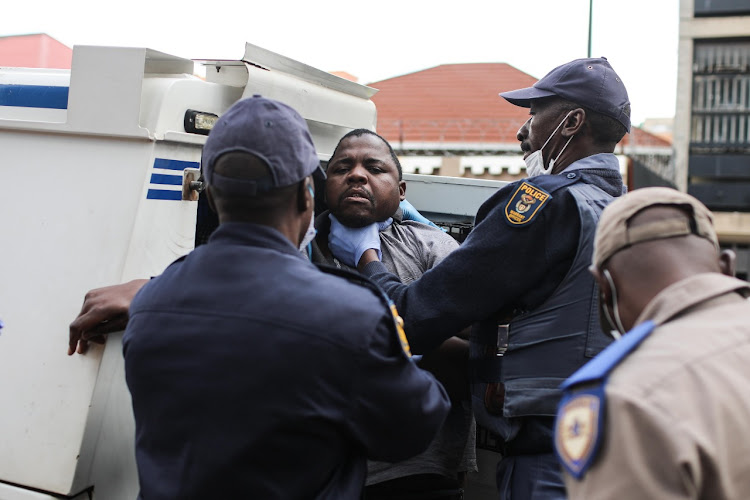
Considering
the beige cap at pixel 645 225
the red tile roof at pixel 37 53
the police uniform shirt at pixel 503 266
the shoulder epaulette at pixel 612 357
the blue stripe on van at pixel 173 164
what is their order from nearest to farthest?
the shoulder epaulette at pixel 612 357
the beige cap at pixel 645 225
the police uniform shirt at pixel 503 266
the blue stripe on van at pixel 173 164
the red tile roof at pixel 37 53

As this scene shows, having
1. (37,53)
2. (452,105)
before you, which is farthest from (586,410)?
(452,105)

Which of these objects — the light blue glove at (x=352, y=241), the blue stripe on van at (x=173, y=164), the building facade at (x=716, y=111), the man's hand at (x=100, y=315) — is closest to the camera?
the man's hand at (x=100, y=315)

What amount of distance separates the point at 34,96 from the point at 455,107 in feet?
73.5

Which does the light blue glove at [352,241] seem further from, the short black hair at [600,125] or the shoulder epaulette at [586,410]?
the shoulder epaulette at [586,410]

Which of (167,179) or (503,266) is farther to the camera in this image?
(167,179)

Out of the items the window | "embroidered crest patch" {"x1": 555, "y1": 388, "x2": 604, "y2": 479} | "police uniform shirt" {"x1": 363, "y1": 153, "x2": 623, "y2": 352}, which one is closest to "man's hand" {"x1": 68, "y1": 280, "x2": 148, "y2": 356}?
"police uniform shirt" {"x1": 363, "y1": 153, "x2": 623, "y2": 352}

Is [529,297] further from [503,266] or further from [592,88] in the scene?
[592,88]

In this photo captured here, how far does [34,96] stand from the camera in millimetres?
2430

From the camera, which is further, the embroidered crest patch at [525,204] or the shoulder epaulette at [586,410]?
the embroidered crest patch at [525,204]

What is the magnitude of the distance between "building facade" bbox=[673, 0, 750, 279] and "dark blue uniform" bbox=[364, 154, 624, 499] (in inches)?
913

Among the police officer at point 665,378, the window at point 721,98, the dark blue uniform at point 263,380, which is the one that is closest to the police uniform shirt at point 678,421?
the police officer at point 665,378

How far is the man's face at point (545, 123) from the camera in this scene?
8.05 ft

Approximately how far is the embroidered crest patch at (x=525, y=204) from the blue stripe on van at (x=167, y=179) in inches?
38.6

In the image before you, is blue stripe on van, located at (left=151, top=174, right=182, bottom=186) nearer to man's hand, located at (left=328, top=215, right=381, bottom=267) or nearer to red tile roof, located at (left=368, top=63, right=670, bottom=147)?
man's hand, located at (left=328, top=215, right=381, bottom=267)
